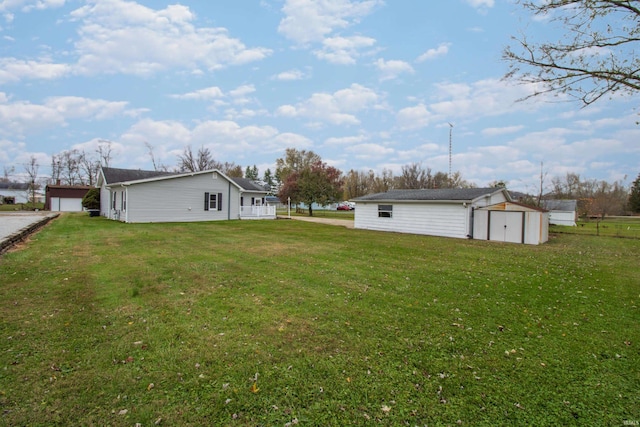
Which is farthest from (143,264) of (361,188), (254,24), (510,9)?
(361,188)

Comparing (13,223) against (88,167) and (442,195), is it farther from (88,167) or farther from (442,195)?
(88,167)

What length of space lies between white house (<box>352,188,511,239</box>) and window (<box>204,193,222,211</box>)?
1094cm

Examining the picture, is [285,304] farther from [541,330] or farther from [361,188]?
[361,188]

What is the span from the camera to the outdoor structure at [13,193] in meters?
51.9

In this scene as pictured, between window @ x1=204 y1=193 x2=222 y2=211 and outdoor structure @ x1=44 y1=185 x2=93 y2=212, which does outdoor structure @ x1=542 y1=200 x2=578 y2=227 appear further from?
outdoor structure @ x1=44 y1=185 x2=93 y2=212

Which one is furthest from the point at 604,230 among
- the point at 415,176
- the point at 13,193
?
the point at 13,193

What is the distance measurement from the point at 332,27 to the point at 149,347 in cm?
1599

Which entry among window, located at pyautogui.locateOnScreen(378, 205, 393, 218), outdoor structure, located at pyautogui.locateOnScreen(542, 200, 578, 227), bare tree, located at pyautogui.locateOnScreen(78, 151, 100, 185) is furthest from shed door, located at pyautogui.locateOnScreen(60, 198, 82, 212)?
outdoor structure, located at pyautogui.locateOnScreen(542, 200, 578, 227)

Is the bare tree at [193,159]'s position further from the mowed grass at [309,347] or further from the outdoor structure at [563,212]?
the outdoor structure at [563,212]

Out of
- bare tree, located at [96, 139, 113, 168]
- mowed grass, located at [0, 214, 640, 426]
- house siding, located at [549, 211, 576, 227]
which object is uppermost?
bare tree, located at [96, 139, 113, 168]

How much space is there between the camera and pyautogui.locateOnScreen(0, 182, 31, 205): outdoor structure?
51903 mm

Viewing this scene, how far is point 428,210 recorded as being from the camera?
18.5 m

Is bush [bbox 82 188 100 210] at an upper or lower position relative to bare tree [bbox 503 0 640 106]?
lower

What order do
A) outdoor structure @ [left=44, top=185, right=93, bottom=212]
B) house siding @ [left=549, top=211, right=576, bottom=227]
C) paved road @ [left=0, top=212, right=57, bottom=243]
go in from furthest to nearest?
outdoor structure @ [left=44, top=185, right=93, bottom=212], house siding @ [left=549, top=211, right=576, bottom=227], paved road @ [left=0, top=212, right=57, bottom=243]
